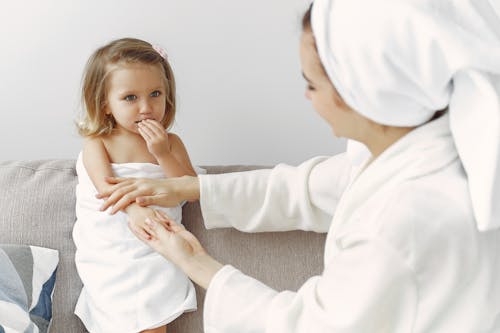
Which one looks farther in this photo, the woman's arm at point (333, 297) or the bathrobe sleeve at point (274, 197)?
the bathrobe sleeve at point (274, 197)

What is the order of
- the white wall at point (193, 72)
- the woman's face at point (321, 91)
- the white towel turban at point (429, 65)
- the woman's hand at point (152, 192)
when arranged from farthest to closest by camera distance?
1. the white wall at point (193, 72)
2. the woman's hand at point (152, 192)
3. the woman's face at point (321, 91)
4. the white towel turban at point (429, 65)

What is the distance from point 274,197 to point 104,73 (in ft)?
1.92

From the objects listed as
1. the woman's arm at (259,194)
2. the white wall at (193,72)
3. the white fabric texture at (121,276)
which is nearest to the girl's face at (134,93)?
the white fabric texture at (121,276)

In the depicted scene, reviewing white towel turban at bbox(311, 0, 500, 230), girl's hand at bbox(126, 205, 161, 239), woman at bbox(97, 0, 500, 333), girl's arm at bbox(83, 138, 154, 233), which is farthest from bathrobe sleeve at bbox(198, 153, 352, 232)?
white towel turban at bbox(311, 0, 500, 230)

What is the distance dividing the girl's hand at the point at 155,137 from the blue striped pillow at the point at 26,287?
38 cm

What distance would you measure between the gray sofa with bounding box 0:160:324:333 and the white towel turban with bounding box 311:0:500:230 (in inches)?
33.0

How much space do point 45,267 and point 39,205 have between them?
18 cm

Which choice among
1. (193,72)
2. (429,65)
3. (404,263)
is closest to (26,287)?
(193,72)

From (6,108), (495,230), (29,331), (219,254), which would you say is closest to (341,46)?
(495,230)

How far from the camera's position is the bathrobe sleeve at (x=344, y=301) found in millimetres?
1194

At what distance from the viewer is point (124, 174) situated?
2.01 meters

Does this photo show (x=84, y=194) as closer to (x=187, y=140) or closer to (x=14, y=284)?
(x=14, y=284)

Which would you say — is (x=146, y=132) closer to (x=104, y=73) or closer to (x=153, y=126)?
(x=153, y=126)

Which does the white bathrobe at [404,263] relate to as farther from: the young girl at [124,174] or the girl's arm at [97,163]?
the girl's arm at [97,163]
